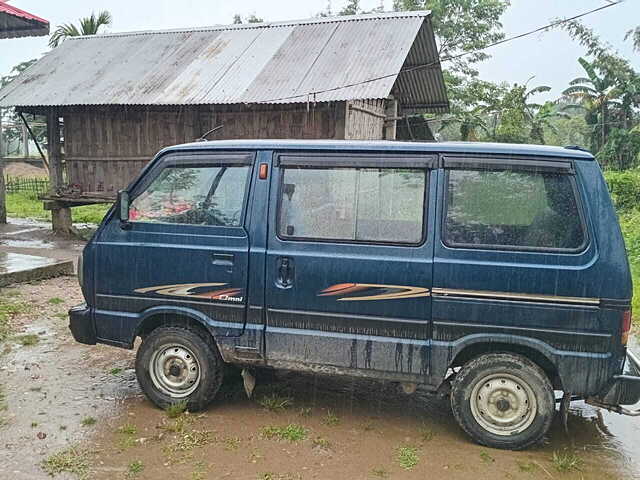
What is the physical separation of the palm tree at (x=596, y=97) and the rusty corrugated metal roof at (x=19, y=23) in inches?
942

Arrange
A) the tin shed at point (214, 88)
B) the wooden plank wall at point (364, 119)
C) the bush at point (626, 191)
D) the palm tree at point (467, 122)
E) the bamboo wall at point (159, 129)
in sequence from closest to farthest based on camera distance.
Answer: the tin shed at point (214, 88), the wooden plank wall at point (364, 119), the bamboo wall at point (159, 129), the bush at point (626, 191), the palm tree at point (467, 122)

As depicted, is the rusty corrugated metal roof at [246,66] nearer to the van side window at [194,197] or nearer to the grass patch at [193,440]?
the van side window at [194,197]

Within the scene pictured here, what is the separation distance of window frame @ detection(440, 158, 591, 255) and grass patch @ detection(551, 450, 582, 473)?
1371 millimetres

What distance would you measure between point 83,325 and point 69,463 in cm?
122

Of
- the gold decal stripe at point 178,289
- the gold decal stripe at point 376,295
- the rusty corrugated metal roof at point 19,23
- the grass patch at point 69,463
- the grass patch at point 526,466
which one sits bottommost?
the grass patch at point 69,463

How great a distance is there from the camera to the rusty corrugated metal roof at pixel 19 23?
12.0m

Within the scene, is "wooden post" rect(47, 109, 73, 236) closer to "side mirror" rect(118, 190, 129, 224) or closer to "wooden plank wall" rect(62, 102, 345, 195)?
"wooden plank wall" rect(62, 102, 345, 195)

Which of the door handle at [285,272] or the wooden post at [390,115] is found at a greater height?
the wooden post at [390,115]

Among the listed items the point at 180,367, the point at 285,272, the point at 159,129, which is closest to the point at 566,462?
the point at 285,272

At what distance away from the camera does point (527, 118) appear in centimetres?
2775

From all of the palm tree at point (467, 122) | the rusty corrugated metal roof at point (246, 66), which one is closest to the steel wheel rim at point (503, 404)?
the rusty corrugated metal roof at point (246, 66)

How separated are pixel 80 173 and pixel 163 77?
3.17 meters

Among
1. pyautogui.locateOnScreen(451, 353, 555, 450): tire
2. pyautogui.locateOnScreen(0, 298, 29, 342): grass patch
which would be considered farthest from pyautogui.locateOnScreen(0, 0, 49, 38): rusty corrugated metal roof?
pyautogui.locateOnScreen(451, 353, 555, 450): tire

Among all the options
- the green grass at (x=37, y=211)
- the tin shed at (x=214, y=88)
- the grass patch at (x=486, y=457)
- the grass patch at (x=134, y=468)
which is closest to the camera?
the grass patch at (x=134, y=468)
